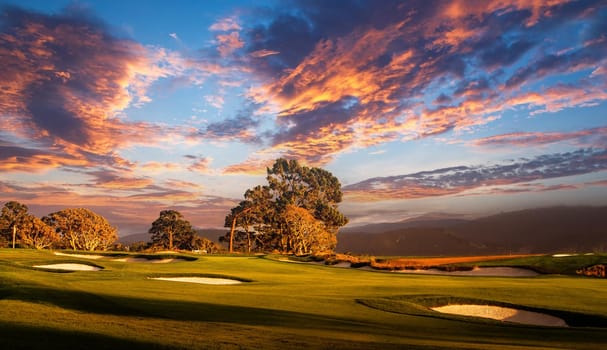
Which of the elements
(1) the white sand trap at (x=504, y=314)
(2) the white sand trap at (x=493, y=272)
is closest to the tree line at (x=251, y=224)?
(2) the white sand trap at (x=493, y=272)

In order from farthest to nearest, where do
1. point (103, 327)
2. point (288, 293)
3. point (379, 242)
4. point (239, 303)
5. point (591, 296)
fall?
point (379, 242) < point (591, 296) < point (288, 293) < point (239, 303) < point (103, 327)

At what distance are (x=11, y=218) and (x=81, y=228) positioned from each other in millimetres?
10115

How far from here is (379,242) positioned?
4619 inches

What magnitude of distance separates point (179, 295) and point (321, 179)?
62758mm

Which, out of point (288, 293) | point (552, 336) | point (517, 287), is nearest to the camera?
point (552, 336)

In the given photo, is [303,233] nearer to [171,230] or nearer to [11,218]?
[171,230]

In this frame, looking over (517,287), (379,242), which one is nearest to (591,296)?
(517,287)

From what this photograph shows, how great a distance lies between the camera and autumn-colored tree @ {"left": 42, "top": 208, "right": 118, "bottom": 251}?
60.2m

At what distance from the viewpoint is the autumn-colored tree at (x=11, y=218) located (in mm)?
61594

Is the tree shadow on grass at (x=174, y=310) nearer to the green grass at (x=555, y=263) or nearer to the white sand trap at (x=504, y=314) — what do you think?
the white sand trap at (x=504, y=314)

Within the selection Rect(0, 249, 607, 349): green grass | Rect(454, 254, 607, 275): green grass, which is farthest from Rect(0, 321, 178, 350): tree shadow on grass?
Rect(454, 254, 607, 275): green grass

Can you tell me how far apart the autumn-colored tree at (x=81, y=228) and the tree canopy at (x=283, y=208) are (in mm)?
16336

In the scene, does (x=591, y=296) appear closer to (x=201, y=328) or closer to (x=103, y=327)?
(x=201, y=328)

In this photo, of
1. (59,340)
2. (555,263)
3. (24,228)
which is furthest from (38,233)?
(59,340)
